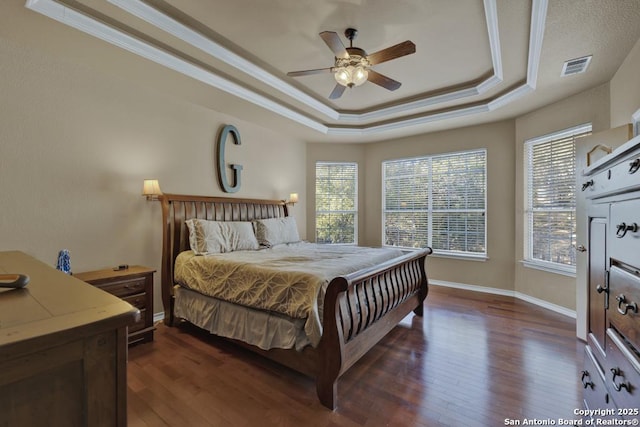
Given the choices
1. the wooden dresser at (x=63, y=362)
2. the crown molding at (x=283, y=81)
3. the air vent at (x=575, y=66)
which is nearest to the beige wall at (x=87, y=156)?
the crown molding at (x=283, y=81)

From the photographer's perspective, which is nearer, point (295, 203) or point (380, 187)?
point (295, 203)

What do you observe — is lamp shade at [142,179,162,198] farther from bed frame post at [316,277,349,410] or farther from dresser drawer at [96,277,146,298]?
bed frame post at [316,277,349,410]

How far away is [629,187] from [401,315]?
7.64 feet

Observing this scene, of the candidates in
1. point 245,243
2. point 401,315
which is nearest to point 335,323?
point 401,315

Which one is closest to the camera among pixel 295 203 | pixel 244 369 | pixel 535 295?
pixel 244 369

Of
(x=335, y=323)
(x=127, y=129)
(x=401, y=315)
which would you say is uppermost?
(x=127, y=129)

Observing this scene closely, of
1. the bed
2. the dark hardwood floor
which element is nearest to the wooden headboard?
the bed

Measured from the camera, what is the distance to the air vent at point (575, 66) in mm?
2744

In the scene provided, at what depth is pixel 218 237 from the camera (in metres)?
A: 3.34

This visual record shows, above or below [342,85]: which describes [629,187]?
below

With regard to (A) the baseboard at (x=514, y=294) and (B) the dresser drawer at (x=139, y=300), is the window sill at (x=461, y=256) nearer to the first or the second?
(A) the baseboard at (x=514, y=294)

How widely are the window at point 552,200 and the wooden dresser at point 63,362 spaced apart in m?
4.64

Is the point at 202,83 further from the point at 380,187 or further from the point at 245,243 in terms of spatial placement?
the point at 380,187

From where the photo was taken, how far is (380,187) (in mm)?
5867
